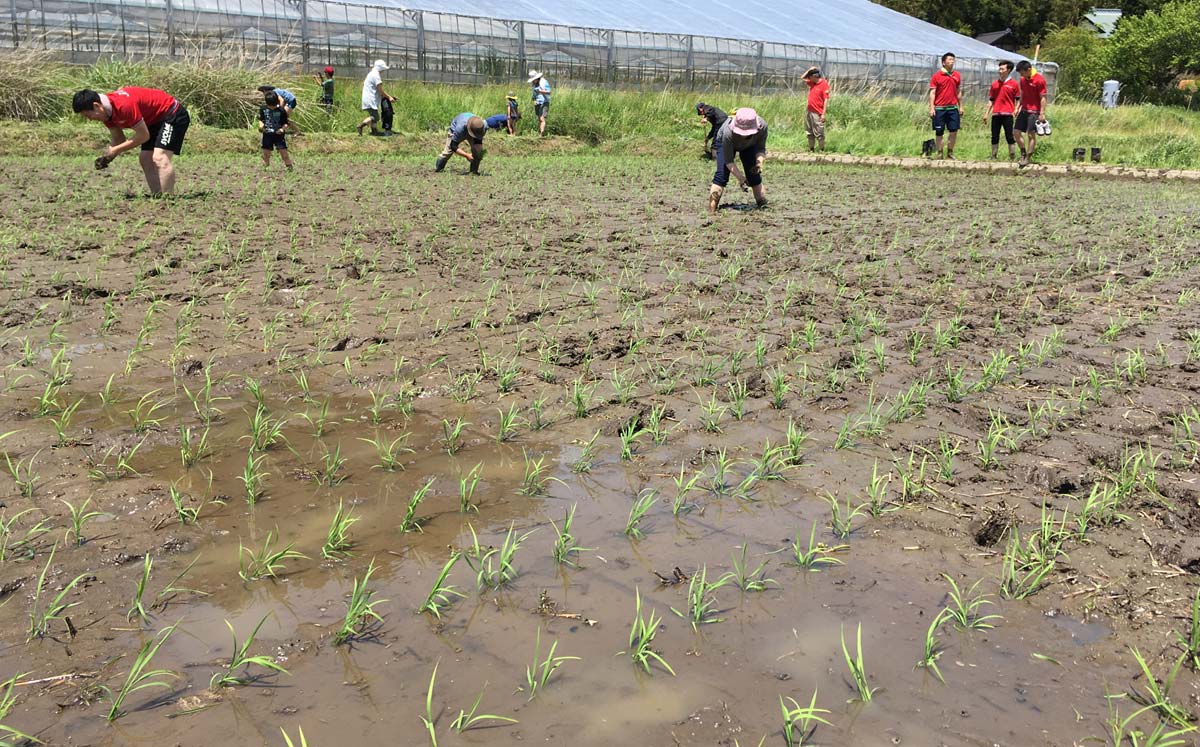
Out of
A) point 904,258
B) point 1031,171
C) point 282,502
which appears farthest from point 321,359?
point 1031,171

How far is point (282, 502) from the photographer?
2.84 meters

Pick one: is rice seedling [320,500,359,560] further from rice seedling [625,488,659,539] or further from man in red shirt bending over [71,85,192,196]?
man in red shirt bending over [71,85,192,196]

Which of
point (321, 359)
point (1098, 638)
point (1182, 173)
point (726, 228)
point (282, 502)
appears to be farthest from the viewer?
point (1182, 173)

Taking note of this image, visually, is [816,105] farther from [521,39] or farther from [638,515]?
[638,515]

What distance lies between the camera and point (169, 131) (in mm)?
8070

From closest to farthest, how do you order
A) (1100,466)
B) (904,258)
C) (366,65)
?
(1100,466) < (904,258) < (366,65)

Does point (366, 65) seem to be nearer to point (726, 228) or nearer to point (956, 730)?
point (726, 228)

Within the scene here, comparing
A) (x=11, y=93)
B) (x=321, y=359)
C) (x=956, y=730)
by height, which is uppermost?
(x=11, y=93)

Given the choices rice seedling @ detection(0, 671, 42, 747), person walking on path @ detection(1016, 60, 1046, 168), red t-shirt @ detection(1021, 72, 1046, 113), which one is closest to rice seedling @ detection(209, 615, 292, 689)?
rice seedling @ detection(0, 671, 42, 747)

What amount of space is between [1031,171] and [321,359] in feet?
42.5

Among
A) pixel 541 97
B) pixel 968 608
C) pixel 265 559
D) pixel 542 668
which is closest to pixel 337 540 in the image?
pixel 265 559

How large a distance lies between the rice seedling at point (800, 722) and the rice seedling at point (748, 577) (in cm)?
50

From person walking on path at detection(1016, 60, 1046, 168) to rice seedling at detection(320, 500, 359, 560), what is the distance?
1312 centimetres

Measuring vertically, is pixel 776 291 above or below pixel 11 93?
below
